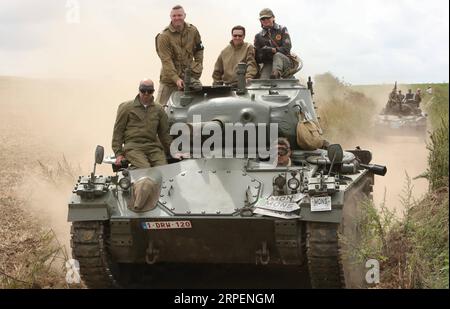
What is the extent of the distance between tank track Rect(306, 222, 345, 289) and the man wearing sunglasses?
159 inches

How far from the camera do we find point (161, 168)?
9.97 meters

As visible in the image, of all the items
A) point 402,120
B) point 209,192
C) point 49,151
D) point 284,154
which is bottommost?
point 209,192

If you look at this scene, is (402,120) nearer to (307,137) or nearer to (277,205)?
(307,137)

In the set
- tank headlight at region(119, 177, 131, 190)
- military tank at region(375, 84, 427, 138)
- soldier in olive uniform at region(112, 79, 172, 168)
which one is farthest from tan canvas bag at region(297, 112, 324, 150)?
military tank at region(375, 84, 427, 138)

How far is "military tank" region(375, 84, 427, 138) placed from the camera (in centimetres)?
2631

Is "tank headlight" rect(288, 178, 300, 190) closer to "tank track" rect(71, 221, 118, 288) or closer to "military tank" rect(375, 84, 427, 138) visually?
"tank track" rect(71, 221, 118, 288)

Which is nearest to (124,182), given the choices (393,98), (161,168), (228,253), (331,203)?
(161,168)

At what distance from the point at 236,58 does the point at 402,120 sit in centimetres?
1482

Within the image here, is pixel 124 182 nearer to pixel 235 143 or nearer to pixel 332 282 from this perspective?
pixel 235 143

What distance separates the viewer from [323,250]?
347 inches

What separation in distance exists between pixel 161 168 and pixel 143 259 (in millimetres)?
1026

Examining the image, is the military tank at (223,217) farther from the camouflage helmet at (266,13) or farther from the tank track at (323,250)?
the camouflage helmet at (266,13)

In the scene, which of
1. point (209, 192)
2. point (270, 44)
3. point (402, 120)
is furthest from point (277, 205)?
point (402, 120)

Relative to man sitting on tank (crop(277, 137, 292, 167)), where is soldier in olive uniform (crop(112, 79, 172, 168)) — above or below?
above
